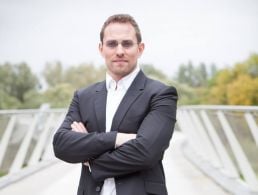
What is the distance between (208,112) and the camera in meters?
6.35

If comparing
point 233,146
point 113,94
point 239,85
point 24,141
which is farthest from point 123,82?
point 239,85

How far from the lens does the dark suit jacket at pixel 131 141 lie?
1.92m

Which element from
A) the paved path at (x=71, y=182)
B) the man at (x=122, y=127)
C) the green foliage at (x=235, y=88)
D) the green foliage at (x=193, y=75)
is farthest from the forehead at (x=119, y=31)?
the green foliage at (x=193, y=75)

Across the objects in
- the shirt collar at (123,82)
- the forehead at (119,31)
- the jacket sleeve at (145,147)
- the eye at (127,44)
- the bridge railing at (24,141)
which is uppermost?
the forehead at (119,31)

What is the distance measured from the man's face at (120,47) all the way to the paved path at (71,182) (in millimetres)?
3847

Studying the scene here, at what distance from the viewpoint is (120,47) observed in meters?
1.99

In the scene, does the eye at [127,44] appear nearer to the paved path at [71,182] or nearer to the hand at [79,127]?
the hand at [79,127]

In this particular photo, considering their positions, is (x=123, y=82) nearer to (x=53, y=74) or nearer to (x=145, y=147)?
(x=145, y=147)

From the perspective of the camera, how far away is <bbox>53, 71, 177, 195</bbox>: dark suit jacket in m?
1.92

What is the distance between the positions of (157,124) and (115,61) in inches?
13.3

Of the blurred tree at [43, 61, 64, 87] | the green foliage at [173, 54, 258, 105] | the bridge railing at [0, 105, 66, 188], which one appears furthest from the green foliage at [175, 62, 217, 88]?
the bridge railing at [0, 105, 66, 188]

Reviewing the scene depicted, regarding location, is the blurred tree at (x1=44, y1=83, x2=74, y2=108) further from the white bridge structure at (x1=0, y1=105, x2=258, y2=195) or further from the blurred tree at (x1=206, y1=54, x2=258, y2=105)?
the white bridge structure at (x1=0, y1=105, x2=258, y2=195)

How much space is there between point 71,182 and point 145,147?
482 centimetres

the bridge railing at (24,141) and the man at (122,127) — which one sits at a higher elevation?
the man at (122,127)
